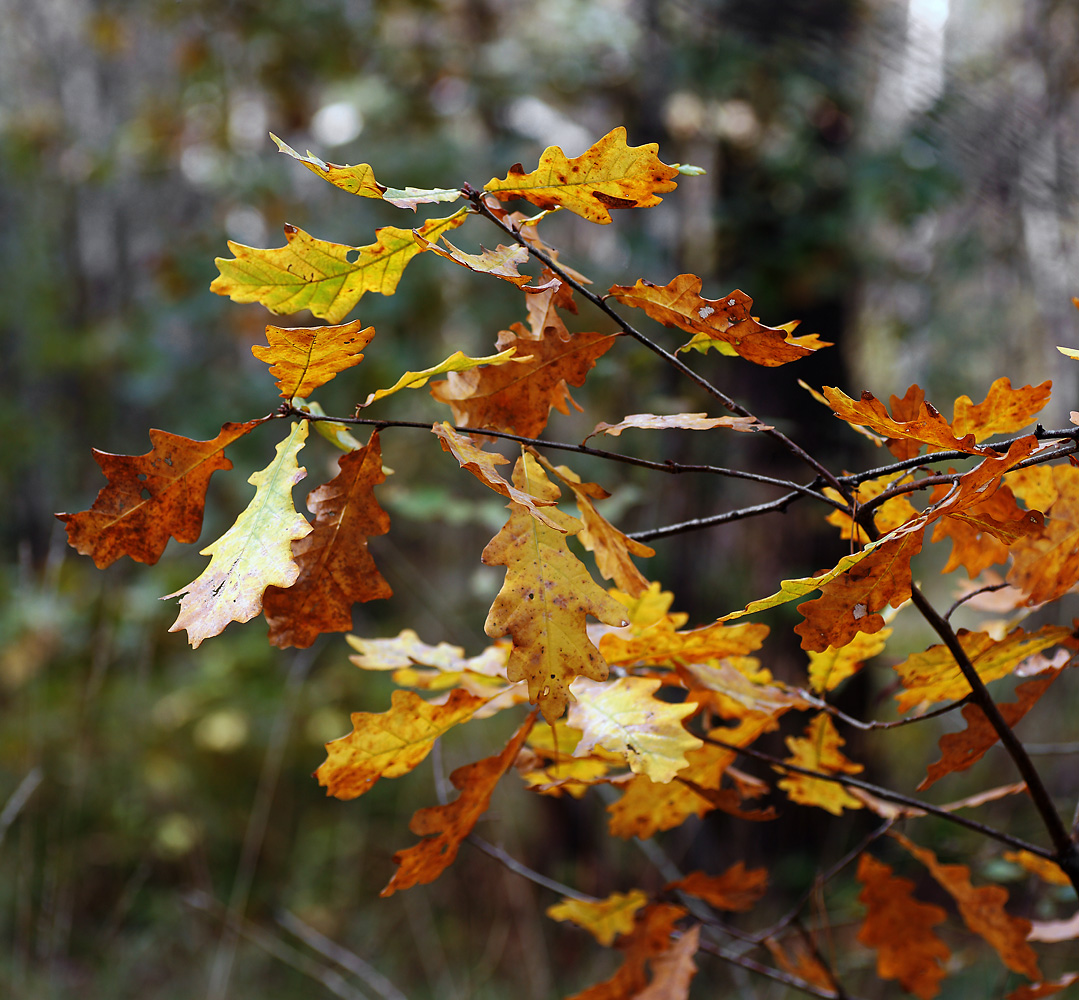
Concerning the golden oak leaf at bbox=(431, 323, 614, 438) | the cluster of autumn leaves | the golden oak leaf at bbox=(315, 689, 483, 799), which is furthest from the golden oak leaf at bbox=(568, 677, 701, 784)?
Result: the golden oak leaf at bbox=(431, 323, 614, 438)

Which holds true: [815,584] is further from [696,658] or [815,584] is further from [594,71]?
[594,71]

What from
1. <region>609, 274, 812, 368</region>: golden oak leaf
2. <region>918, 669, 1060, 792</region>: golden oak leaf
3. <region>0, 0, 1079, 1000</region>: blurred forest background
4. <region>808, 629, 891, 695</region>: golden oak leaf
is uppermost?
<region>609, 274, 812, 368</region>: golden oak leaf

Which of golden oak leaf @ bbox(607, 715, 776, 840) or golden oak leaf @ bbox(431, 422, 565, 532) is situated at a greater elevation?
golden oak leaf @ bbox(431, 422, 565, 532)

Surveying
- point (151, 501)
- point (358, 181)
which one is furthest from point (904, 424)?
point (151, 501)

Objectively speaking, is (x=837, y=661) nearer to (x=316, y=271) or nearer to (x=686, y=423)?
(x=686, y=423)

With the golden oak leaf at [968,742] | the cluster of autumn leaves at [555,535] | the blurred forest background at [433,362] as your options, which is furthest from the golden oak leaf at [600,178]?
the blurred forest background at [433,362]

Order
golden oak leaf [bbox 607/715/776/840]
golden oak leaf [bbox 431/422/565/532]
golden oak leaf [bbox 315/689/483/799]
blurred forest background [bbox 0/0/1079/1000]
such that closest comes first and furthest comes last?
golden oak leaf [bbox 431/422/565/532], golden oak leaf [bbox 315/689/483/799], golden oak leaf [bbox 607/715/776/840], blurred forest background [bbox 0/0/1079/1000]

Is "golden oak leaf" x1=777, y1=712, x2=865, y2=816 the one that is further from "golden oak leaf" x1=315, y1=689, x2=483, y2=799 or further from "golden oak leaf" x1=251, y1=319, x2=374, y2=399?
"golden oak leaf" x1=251, y1=319, x2=374, y2=399
